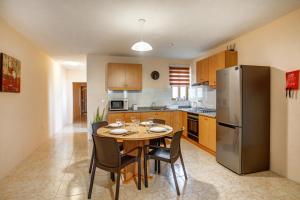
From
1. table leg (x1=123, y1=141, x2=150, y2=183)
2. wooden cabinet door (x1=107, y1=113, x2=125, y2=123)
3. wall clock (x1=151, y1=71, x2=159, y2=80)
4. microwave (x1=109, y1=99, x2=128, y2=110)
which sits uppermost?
wall clock (x1=151, y1=71, x2=159, y2=80)

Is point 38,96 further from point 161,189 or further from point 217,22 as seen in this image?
point 217,22

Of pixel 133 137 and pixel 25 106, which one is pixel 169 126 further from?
pixel 25 106

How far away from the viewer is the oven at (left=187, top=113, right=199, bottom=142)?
14.7 ft

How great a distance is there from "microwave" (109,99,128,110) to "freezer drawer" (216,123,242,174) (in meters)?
2.64

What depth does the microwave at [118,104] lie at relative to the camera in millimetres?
5016

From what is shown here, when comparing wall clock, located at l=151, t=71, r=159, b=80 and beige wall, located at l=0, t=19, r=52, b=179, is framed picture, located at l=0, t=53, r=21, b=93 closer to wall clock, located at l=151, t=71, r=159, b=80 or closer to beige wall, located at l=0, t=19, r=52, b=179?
beige wall, located at l=0, t=19, r=52, b=179

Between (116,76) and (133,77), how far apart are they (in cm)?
47

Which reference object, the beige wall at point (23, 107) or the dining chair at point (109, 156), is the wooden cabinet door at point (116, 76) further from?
the dining chair at point (109, 156)

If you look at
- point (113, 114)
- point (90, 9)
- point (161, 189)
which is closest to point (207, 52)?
point (113, 114)

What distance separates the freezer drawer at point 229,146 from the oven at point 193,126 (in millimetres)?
1082

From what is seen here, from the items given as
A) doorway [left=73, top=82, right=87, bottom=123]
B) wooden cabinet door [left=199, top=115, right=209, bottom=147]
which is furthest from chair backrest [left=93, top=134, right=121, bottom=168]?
doorway [left=73, top=82, right=87, bottom=123]

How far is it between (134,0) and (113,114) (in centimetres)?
302

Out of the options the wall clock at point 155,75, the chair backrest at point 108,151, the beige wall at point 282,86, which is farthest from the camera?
the wall clock at point 155,75

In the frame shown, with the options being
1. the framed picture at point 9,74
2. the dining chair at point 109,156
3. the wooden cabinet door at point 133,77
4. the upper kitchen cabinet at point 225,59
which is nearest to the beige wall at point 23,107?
the framed picture at point 9,74
